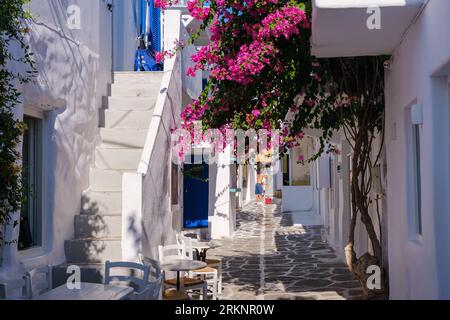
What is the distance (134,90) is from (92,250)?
4.15m

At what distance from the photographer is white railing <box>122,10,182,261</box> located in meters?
7.67

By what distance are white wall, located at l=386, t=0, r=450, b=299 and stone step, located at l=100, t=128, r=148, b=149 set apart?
481 centimetres

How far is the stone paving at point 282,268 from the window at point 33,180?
316 centimetres

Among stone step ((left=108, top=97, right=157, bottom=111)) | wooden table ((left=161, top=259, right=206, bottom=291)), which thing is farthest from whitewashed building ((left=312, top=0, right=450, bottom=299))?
stone step ((left=108, top=97, right=157, bottom=111))

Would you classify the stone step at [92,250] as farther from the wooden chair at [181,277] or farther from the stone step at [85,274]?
the wooden chair at [181,277]

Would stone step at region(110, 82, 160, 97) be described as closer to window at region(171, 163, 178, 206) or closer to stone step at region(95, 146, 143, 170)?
window at region(171, 163, 178, 206)

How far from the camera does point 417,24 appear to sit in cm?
559

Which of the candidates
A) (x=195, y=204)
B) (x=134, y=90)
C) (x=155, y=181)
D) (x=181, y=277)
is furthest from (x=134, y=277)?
(x=195, y=204)

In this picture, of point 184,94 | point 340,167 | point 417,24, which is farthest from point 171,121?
point 417,24

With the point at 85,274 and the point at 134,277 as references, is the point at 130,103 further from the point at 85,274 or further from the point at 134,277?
the point at 134,277

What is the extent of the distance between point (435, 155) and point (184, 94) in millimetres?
8486

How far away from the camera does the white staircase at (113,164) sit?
314 inches

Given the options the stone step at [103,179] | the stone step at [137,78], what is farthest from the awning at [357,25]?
the stone step at [137,78]
